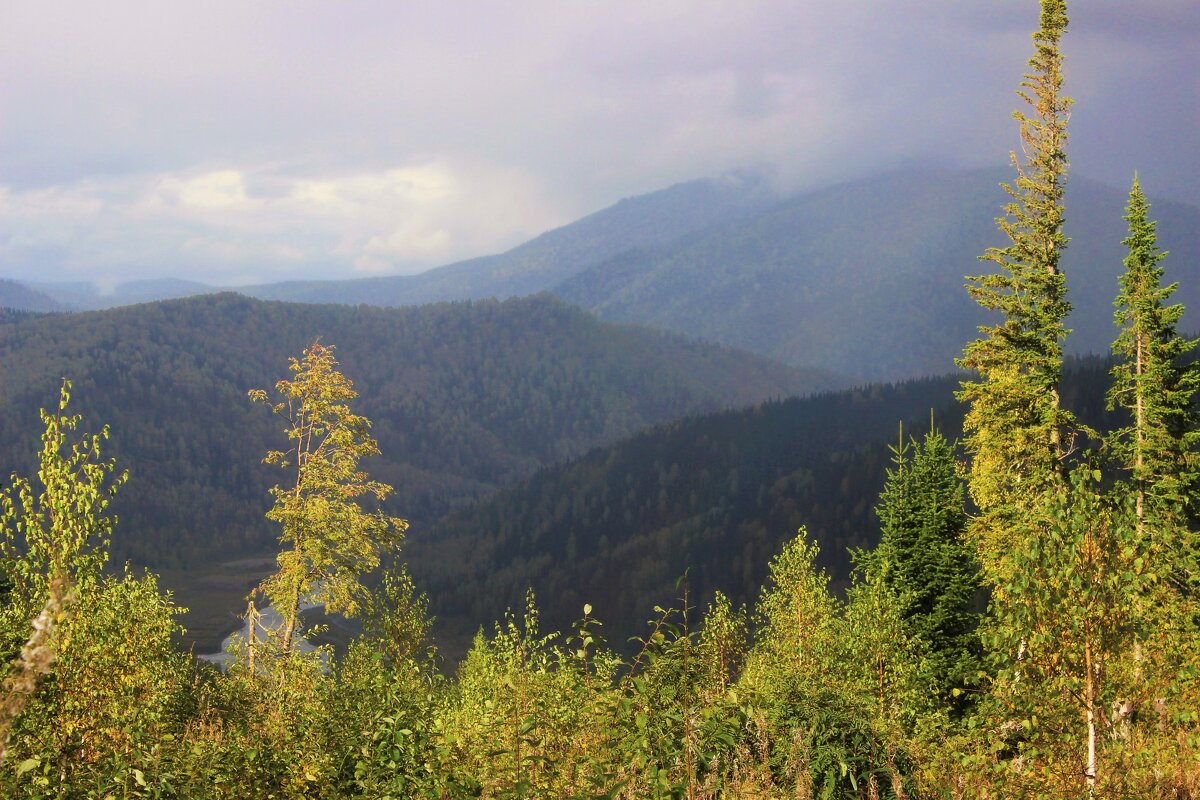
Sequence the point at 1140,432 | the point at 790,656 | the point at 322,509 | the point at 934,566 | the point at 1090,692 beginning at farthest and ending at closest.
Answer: the point at 790,656 → the point at 934,566 → the point at 322,509 → the point at 1140,432 → the point at 1090,692

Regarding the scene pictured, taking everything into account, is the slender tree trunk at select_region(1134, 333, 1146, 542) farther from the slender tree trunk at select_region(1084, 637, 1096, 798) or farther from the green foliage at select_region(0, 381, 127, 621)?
the green foliage at select_region(0, 381, 127, 621)

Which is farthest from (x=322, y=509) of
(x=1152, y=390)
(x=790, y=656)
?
(x=1152, y=390)

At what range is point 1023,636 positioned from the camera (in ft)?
39.0

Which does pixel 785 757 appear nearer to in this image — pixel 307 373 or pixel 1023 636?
pixel 1023 636

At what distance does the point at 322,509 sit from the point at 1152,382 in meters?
28.6

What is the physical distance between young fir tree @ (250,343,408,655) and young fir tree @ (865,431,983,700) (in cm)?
2138

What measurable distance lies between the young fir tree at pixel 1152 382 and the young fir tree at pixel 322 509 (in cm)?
2612

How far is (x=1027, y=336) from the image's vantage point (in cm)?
2994

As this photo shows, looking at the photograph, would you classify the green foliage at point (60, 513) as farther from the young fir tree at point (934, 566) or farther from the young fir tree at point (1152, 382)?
the young fir tree at point (934, 566)

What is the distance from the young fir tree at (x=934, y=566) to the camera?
37.9 m

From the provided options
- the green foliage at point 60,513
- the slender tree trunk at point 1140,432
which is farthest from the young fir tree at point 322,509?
the slender tree trunk at point 1140,432

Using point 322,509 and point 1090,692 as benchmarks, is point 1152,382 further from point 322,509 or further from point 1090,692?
point 322,509

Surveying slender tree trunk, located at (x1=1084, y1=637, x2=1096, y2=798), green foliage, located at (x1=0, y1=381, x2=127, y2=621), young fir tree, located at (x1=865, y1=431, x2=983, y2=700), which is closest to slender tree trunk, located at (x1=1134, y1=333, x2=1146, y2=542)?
young fir tree, located at (x1=865, y1=431, x2=983, y2=700)

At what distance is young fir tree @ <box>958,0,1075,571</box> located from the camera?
29.2 m
